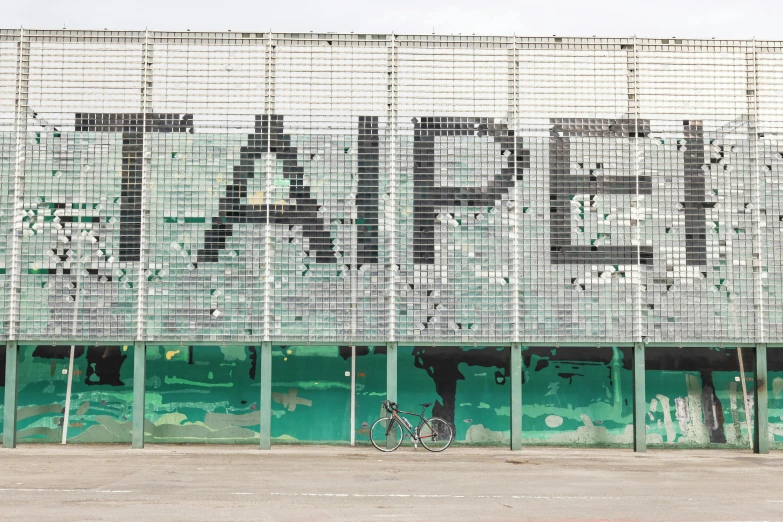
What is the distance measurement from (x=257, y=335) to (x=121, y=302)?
3.44 metres

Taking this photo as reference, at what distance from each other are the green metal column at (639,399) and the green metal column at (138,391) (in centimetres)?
1215

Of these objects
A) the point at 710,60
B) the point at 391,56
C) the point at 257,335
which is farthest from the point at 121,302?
the point at 710,60

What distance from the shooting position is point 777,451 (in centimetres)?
2339

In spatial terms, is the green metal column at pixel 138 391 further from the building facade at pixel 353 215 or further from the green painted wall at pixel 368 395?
the green painted wall at pixel 368 395

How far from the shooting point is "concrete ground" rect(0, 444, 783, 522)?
13.6 metres

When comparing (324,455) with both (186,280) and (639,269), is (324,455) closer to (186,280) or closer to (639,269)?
(186,280)

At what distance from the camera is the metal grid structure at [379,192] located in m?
22.5

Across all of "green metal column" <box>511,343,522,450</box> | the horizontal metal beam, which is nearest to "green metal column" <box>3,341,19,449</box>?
the horizontal metal beam

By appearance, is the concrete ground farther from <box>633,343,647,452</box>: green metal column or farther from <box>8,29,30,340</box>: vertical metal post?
<box>8,29,30,340</box>: vertical metal post

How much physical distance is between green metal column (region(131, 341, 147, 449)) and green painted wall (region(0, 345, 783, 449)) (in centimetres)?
77

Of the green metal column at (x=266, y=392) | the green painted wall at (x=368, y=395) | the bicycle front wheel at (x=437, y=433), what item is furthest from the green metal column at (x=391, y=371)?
the green metal column at (x=266, y=392)

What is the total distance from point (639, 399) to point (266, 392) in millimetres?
9236

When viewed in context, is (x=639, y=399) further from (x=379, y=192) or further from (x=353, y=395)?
(x=379, y=192)

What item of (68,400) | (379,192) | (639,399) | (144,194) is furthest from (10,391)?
(639,399)
